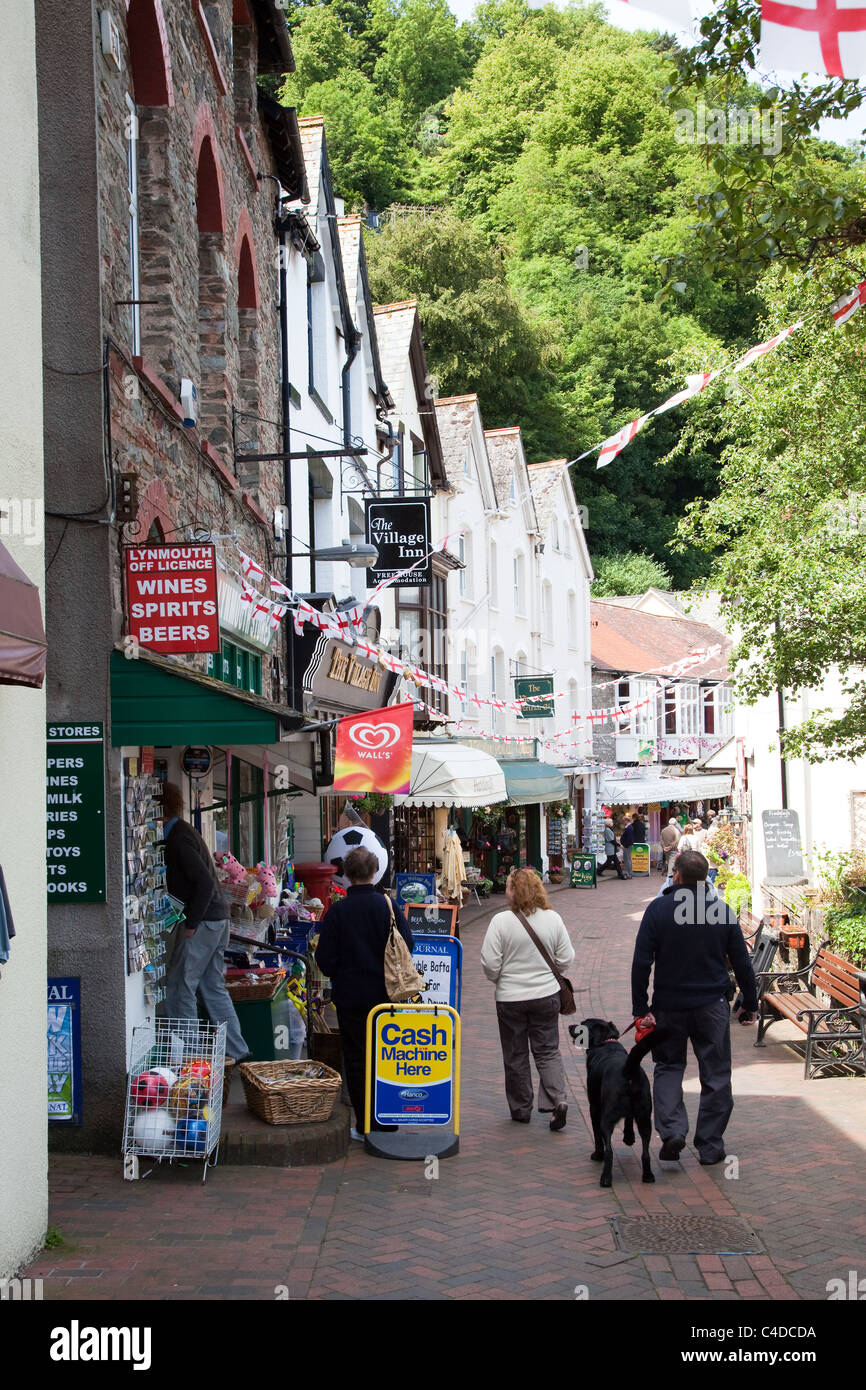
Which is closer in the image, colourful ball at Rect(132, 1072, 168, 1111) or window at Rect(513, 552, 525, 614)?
colourful ball at Rect(132, 1072, 168, 1111)

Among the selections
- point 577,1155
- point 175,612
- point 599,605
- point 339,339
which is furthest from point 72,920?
point 599,605

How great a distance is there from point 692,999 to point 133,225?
642cm

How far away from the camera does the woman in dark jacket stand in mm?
8234

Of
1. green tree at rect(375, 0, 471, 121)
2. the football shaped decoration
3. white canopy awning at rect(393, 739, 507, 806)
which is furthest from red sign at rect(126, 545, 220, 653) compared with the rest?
green tree at rect(375, 0, 471, 121)

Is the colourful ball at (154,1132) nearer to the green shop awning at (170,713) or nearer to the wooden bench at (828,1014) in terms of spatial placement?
the green shop awning at (170,713)

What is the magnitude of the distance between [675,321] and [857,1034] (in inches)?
1664

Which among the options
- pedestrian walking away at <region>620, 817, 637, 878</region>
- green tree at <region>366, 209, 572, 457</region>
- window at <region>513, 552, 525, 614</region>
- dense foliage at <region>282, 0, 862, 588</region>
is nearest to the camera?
pedestrian walking away at <region>620, 817, 637, 878</region>

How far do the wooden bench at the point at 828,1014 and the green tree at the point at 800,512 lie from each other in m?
2.26

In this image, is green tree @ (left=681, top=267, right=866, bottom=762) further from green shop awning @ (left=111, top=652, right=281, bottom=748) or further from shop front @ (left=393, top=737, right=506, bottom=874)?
green shop awning @ (left=111, top=652, right=281, bottom=748)

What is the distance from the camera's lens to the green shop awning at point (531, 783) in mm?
27875

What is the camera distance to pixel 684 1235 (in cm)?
638

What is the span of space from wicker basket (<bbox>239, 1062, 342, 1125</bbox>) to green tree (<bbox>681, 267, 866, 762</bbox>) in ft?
20.8

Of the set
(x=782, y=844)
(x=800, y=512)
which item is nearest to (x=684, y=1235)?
(x=800, y=512)

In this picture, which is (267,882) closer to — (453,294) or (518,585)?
(518,585)
